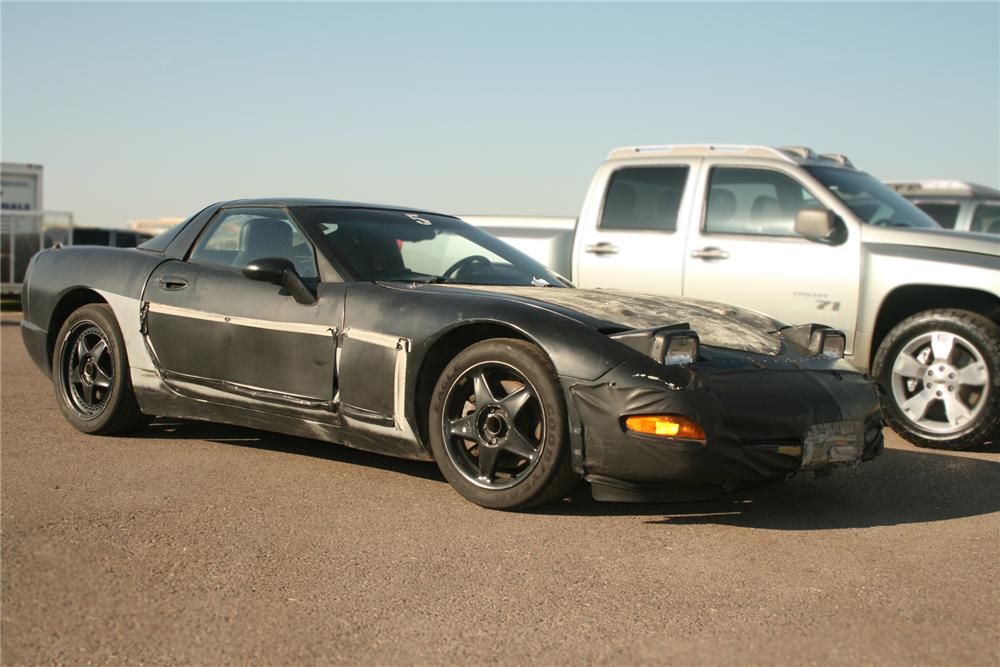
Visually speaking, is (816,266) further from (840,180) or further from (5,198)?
(5,198)

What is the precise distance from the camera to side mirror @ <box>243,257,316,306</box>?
17.2 ft

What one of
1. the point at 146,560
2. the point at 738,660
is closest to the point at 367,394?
the point at 146,560

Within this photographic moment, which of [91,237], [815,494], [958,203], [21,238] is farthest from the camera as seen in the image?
[91,237]

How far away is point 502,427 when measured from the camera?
4.64 meters

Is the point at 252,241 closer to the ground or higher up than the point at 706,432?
higher up

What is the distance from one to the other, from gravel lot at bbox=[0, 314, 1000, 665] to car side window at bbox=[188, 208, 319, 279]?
101 cm

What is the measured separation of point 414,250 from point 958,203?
9.44 meters

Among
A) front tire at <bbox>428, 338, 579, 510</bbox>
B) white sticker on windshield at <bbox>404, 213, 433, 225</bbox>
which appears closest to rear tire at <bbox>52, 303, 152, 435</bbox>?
white sticker on windshield at <bbox>404, 213, 433, 225</bbox>

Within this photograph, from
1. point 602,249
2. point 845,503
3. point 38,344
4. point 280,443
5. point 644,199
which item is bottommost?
point 280,443

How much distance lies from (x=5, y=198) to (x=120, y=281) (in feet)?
61.6

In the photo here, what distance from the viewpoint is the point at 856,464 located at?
4820mm

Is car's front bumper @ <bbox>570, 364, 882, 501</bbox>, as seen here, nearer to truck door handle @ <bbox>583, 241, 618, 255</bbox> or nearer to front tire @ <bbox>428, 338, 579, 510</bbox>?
front tire @ <bbox>428, 338, 579, 510</bbox>

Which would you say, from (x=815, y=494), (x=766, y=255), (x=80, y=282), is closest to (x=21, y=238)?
(x=80, y=282)

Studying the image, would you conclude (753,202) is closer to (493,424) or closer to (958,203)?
(493,424)
